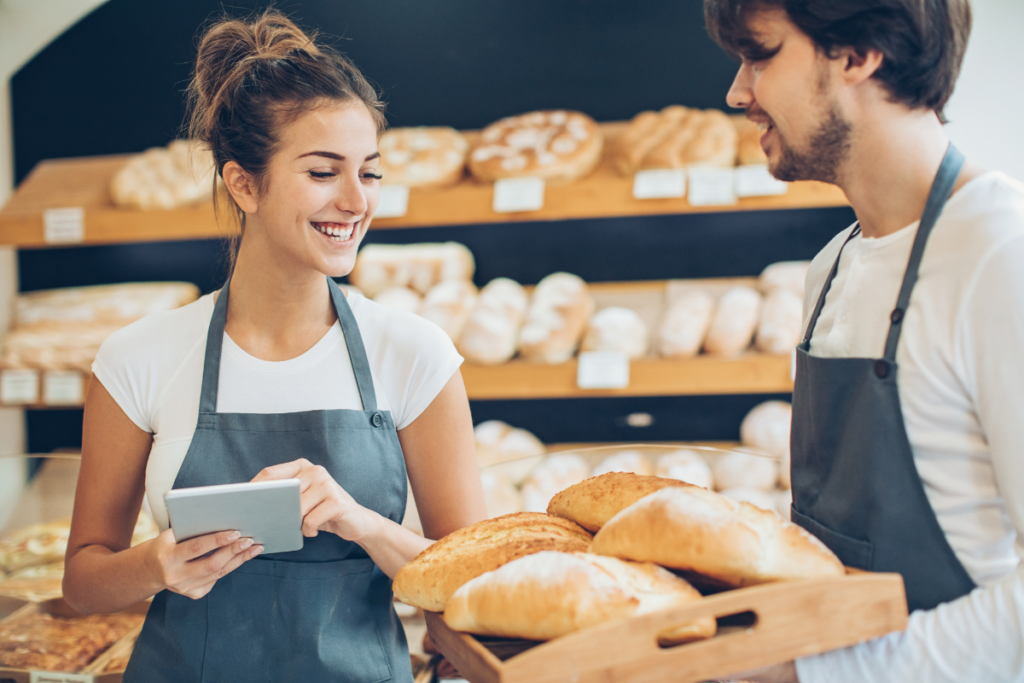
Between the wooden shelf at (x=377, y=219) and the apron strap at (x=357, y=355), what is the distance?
106 centimetres

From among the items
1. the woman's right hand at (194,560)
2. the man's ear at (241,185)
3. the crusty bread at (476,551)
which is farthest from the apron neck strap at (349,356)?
the crusty bread at (476,551)

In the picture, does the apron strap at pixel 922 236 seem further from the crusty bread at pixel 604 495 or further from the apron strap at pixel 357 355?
the apron strap at pixel 357 355

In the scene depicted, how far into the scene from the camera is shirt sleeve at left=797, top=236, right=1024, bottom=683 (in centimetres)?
80

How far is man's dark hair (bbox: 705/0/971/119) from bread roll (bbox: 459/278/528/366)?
1.59m

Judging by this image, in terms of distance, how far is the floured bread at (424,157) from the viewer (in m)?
2.56

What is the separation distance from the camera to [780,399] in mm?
2809

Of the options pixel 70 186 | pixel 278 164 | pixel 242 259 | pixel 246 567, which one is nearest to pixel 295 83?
pixel 278 164

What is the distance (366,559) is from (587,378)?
4.08 ft

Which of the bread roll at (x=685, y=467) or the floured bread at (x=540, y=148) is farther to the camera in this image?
the floured bread at (x=540, y=148)

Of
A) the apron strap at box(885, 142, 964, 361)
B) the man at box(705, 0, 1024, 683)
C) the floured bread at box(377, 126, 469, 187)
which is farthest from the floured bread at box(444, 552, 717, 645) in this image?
the floured bread at box(377, 126, 469, 187)

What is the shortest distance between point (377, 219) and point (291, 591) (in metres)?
1.48

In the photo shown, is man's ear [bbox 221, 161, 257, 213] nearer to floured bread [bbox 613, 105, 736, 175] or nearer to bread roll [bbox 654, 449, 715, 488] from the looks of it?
bread roll [bbox 654, 449, 715, 488]

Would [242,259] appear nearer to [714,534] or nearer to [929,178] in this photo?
[714,534]

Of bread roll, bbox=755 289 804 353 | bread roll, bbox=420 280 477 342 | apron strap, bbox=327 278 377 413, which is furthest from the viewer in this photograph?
bread roll, bbox=420 280 477 342
